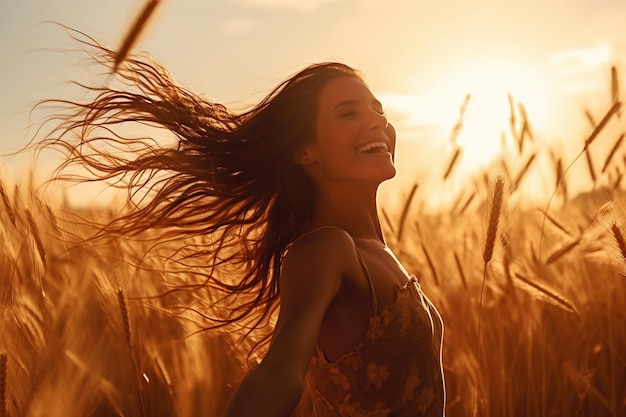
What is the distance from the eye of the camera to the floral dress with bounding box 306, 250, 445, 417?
1562 mm

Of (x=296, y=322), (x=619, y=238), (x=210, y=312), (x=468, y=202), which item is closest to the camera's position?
(x=296, y=322)

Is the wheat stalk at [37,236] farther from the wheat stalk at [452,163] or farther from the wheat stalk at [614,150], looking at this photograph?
the wheat stalk at [614,150]

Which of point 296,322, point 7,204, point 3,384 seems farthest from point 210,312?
point 296,322

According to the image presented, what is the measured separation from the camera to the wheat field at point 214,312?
189 centimetres

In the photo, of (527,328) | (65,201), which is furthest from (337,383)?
(65,201)

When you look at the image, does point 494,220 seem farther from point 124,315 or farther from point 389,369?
point 124,315

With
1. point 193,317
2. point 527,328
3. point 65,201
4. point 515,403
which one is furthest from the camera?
point 65,201

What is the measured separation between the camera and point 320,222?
1765 millimetres

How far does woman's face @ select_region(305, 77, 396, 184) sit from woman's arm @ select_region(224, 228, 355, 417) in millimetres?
249

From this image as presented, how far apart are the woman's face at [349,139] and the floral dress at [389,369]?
0.28m

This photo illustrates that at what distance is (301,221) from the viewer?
1.86m

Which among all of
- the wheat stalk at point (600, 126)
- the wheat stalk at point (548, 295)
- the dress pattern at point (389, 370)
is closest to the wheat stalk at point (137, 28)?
the dress pattern at point (389, 370)

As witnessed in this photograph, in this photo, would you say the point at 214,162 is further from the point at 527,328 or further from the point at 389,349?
the point at 527,328

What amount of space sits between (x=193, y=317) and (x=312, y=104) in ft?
2.48
